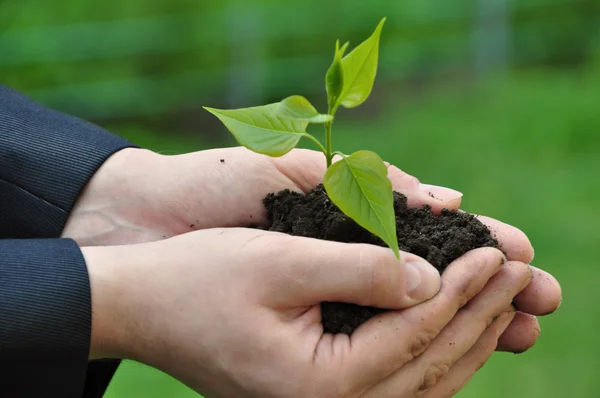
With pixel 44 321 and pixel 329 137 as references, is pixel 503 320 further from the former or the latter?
pixel 44 321

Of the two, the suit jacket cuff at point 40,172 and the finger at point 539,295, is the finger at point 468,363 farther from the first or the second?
the suit jacket cuff at point 40,172

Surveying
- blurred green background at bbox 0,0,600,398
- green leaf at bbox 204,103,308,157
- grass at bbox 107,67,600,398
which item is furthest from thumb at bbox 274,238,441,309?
blurred green background at bbox 0,0,600,398

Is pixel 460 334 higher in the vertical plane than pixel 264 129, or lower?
lower

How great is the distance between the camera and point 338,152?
1.05 m

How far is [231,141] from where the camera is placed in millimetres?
3795

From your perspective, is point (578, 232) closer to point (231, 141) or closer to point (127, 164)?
point (231, 141)

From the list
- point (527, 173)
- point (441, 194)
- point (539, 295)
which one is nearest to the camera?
point (539, 295)

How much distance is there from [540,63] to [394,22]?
0.74 metres

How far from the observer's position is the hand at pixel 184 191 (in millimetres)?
1306

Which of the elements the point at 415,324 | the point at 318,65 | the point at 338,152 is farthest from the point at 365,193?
the point at 318,65

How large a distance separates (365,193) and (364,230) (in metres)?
0.15

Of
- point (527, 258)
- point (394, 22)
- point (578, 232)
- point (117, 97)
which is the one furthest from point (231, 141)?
point (527, 258)

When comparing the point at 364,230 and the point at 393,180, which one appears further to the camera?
the point at 393,180

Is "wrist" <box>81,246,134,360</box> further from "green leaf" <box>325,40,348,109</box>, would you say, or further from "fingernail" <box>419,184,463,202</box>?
"fingernail" <box>419,184,463,202</box>
